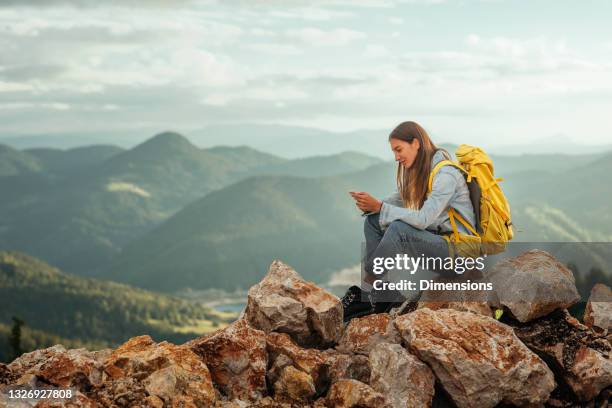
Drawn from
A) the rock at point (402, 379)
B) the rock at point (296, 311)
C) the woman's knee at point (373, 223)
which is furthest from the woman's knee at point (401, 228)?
the rock at point (402, 379)

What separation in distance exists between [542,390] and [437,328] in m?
1.52

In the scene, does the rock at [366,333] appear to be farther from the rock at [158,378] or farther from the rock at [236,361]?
the rock at [158,378]

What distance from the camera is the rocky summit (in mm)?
7844

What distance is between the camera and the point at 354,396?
7.73m

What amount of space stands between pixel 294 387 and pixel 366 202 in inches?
106

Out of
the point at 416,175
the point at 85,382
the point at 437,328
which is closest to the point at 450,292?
the point at 437,328

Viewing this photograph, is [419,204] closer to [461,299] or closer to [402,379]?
[461,299]

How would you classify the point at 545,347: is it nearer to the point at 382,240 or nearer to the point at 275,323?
the point at 382,240

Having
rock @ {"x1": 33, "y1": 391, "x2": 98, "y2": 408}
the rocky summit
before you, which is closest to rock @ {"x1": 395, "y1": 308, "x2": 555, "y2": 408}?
the rocky summit

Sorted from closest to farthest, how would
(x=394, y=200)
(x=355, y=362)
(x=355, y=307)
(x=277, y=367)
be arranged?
(x=277, y=367), (x=355, y=362), (x=394, y=200), (x=355, y=307)

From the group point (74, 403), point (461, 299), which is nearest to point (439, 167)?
point (461, 299)

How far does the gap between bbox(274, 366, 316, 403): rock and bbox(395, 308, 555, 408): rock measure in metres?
1.44

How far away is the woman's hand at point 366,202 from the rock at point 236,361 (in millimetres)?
2339

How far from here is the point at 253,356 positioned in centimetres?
850
